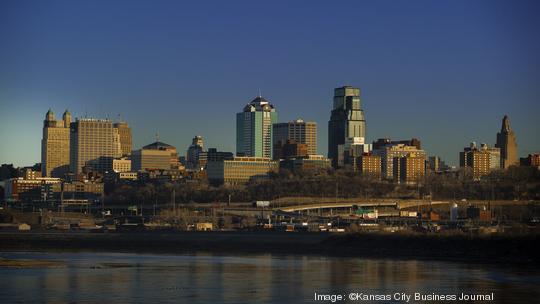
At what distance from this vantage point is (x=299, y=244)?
12438 centimetres

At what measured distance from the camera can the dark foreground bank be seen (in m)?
98.9

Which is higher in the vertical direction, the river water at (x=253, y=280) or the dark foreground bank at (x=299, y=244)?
the dark foreground bank at (x=299, y=244)

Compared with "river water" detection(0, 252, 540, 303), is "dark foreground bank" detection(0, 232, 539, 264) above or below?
above

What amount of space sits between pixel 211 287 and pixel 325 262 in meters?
26.7

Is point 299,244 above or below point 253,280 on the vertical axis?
above

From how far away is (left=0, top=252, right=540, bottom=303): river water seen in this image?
2443 inches

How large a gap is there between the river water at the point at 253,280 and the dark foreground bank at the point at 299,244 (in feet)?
27.5

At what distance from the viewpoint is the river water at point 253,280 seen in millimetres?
62062

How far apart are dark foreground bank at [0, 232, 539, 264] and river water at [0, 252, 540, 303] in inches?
331

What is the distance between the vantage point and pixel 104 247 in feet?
412

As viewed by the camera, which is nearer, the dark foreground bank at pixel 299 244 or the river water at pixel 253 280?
the river water at pixel 253 280

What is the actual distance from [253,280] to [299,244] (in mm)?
52024

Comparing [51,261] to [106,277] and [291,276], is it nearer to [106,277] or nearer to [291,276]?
[106,277]

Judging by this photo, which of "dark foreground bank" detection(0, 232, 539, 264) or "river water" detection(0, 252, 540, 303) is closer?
"river water" detection(0, 252, 540, 303)
